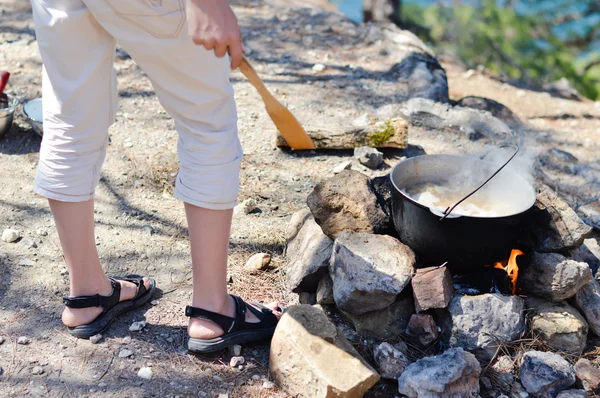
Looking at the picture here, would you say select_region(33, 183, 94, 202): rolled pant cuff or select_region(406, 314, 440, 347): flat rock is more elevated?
select_region(33, 183, 94, 202): rolled pant cuff

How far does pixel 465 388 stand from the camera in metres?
2.32

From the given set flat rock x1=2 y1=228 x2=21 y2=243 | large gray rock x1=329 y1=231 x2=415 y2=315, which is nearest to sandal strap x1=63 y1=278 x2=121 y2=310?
flat rock x1=2 y1=228 x2=21 y2=243

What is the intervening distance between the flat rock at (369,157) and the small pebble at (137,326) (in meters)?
1.87

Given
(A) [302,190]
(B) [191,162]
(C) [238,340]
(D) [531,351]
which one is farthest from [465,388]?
(A) [302,190]

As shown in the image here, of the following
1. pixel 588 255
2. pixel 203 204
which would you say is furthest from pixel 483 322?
pixel 203 204

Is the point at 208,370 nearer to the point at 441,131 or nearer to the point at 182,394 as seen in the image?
the point at 182,394

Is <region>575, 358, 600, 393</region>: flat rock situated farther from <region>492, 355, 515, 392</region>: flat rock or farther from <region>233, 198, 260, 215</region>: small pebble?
<region>233, 198, 260, 215</region>: small pebble

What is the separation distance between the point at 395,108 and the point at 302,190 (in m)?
1.40

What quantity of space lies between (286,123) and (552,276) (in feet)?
5.58

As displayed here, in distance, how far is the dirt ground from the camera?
235cm

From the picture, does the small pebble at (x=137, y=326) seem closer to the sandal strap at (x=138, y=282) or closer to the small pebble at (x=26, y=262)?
the sandal strap at (x=138, y=282)

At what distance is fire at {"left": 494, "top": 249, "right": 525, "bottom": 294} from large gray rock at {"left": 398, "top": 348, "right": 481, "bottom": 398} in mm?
496

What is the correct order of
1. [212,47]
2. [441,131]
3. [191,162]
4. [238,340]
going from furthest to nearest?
[441,131] < [238,340] < [191,162] < [212,47]

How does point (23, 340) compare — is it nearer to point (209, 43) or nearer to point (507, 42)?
point (209, 43)
